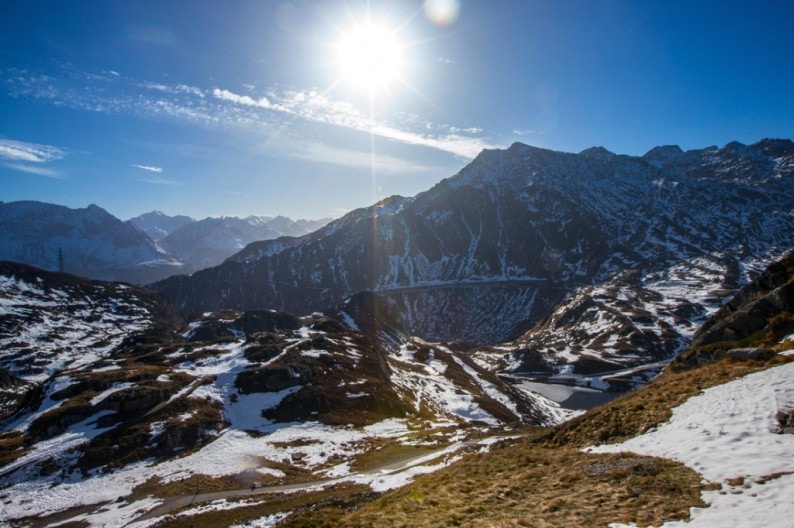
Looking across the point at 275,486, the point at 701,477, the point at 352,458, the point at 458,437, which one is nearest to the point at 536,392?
the point at 458,437

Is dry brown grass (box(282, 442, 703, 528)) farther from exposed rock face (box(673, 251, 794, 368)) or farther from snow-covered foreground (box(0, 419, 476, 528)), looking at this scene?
snow-covered foreground (box(0, 419, 476, 528))

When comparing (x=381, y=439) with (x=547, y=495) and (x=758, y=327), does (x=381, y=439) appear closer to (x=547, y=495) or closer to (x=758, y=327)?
(x=758, y=327)

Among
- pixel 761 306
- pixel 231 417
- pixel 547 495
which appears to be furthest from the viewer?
pixel 231 417

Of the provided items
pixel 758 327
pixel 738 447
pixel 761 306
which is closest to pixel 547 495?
pixel 738 447

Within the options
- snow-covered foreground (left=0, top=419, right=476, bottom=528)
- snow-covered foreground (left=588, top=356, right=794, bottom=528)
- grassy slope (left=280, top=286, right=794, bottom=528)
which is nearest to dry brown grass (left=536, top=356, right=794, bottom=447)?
grassy slope (left=280, top=286, right=794, bottom=528)

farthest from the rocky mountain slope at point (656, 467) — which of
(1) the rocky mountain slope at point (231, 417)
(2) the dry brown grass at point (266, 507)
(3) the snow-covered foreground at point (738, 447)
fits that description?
(1) the rocky mountain slope at point (231, 417)

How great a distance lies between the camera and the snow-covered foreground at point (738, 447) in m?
11.4

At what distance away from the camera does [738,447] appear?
49.8 feet

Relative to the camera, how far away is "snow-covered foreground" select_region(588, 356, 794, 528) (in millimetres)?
11445

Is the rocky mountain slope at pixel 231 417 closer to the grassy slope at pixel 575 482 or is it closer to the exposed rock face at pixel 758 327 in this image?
the grassy slope at pixel 575 482

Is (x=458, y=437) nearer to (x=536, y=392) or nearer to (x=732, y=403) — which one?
(x=732, y=403)

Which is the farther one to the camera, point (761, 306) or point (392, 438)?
point (392, 438)

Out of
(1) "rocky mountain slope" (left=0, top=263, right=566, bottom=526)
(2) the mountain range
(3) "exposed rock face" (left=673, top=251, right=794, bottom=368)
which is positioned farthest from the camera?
(1) "rocky mountain slope" (left=0, top=263, right=566, bottom=526)

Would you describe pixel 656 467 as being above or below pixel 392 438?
above
